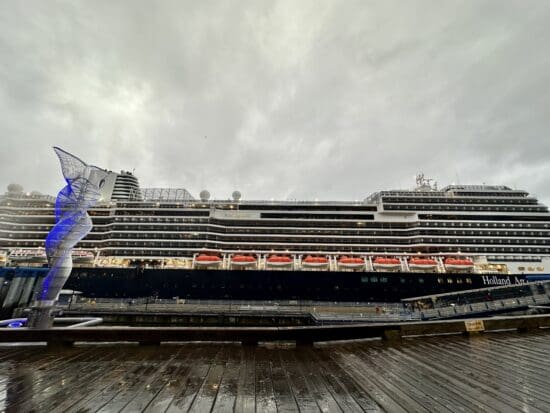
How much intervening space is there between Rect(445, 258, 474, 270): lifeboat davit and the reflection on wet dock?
39.0 metres

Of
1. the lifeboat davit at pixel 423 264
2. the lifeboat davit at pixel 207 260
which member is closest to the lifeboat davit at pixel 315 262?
the lifeboat davit at pixel 423 264

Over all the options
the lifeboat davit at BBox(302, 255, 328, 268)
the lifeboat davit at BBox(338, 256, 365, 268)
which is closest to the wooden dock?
the lifeboat davit at BBox(338, 256, 365, 268)

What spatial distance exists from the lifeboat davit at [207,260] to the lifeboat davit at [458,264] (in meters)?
36.3

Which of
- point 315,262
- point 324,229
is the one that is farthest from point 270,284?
point 324,229

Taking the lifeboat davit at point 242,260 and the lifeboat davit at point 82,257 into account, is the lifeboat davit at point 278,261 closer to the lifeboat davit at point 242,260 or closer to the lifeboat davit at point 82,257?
the lifeboat davit at point 242,260

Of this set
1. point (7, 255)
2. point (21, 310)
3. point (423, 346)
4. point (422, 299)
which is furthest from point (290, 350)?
point (7, 255)

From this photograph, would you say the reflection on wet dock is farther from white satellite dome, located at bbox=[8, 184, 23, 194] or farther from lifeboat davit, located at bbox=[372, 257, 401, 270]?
white satellite dome, located at bbox=[8, 184, 23, 194]

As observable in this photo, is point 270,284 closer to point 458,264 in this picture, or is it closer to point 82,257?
point 458,264

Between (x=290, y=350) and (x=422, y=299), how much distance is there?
26.4m

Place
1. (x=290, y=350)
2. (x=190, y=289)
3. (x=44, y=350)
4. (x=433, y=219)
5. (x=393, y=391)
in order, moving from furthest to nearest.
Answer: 1. (x=433, y=219)
2. (x=190, y=289)
3. (x=290, y=350)
4. (x=44, y=350)
5. (x=393, y=391)

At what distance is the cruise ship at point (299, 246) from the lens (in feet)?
119

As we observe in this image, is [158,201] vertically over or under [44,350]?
over

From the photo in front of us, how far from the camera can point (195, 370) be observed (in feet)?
12.3

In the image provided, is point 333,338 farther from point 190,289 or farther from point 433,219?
point 433,219
